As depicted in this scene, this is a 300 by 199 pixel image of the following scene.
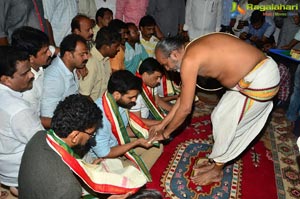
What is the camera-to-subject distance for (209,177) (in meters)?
2.84

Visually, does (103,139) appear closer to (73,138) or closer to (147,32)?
(73,138)

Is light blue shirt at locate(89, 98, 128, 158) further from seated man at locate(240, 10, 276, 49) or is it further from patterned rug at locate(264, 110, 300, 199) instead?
seated man at locate(240, 10, 276, 49)

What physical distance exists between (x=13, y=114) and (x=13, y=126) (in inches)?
3.2

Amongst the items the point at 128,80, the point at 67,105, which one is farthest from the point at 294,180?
the point at 67,105

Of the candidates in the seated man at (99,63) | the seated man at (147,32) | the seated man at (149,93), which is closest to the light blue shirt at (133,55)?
the seated man at (147,32)

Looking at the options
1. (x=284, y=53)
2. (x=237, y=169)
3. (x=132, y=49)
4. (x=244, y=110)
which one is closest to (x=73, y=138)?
(x=244, y=110)

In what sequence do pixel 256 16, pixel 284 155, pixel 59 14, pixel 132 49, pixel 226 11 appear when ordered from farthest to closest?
pixel 226 11
pixel 256 16
pixel 132 49
pixel 59 14
pixel 284 155

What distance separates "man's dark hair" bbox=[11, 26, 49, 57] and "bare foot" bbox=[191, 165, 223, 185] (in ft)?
6.11

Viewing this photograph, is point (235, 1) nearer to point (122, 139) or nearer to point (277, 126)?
point (277, 126)

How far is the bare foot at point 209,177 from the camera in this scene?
9.22ft

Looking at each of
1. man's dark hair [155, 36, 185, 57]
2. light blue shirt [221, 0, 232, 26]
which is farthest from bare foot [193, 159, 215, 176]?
light blue shirt [221, 0, 232, 26]

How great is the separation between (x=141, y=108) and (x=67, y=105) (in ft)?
5.24

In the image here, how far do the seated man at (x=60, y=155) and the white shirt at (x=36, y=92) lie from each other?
0.89 metres

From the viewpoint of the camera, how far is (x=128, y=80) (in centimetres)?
235
